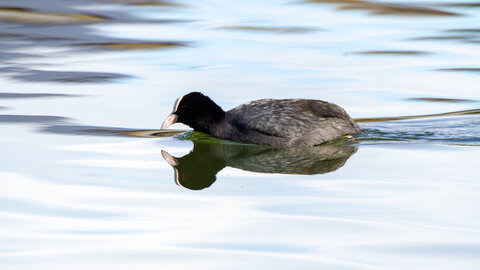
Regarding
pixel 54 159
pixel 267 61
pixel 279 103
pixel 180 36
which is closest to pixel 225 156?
pixel 279 103

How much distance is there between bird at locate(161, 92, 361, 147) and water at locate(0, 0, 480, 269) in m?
0.16

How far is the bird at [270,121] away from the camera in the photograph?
8.97m

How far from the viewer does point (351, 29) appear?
17.2 m

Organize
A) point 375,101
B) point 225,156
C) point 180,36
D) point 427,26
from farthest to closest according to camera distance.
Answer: point 427,26 → point 180,36 → point 375,101 → point 225,156

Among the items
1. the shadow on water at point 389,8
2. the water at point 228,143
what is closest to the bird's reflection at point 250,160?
the water at point 228,143

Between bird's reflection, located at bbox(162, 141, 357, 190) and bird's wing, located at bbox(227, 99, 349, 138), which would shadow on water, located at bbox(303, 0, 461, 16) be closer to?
bird's wing, located at bbox(227, 99, 349, 138)

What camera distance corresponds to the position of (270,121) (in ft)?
29.5

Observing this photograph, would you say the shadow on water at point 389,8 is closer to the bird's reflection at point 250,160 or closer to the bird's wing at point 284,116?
the bird's wing at point 284,116

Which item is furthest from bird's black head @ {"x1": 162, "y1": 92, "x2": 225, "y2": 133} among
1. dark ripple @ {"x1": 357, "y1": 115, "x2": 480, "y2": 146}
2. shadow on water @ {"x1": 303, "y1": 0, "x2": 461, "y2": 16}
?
shadow on water @ {"x1": 303, "y1": 0, "x2": 461, "y2": 16}

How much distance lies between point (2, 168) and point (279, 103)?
2816 mm

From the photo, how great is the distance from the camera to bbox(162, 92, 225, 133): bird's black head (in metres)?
9.33

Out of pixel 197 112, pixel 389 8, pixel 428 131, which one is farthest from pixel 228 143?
pixel 389 8

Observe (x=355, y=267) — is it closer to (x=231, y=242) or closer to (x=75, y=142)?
(x=231, y=242)

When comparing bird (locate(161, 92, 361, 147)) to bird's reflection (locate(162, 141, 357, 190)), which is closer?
bird's reflection (locate(162, 141, 357, 190))
